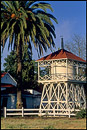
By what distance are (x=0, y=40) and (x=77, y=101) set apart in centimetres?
1371

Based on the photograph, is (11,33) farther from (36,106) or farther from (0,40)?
(36,106)

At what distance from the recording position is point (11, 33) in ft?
115

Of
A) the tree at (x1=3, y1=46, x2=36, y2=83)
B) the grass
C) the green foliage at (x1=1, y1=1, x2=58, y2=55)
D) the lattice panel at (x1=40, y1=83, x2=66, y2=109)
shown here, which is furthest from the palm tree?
the tree at (x1=3, y1=46, x2=36, y2=83)

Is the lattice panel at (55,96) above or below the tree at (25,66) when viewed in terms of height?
below

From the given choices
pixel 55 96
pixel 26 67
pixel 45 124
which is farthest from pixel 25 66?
pixel 45 124

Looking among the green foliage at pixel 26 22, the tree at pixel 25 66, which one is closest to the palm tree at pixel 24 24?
the green foliage at pixel 26 22

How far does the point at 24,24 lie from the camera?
113 feet

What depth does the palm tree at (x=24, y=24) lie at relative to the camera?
1389 inches

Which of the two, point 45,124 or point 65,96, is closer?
point 45,124

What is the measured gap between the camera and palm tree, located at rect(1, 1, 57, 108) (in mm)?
35281

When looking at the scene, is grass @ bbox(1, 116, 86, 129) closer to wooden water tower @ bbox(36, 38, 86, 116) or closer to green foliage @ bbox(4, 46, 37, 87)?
wooden water tower @ bbox(36, 38, 86, 116)

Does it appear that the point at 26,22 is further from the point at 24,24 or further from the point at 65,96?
the point at 65,96

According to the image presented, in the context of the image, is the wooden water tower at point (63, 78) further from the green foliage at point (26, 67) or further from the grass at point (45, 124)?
the green foliage at point (26, 67)

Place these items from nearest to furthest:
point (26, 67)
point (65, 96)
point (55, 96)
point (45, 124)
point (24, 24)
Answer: point (45, 124) → point (24, 24) → point (65, 96) → point (55, 96) → point (26, 67)
